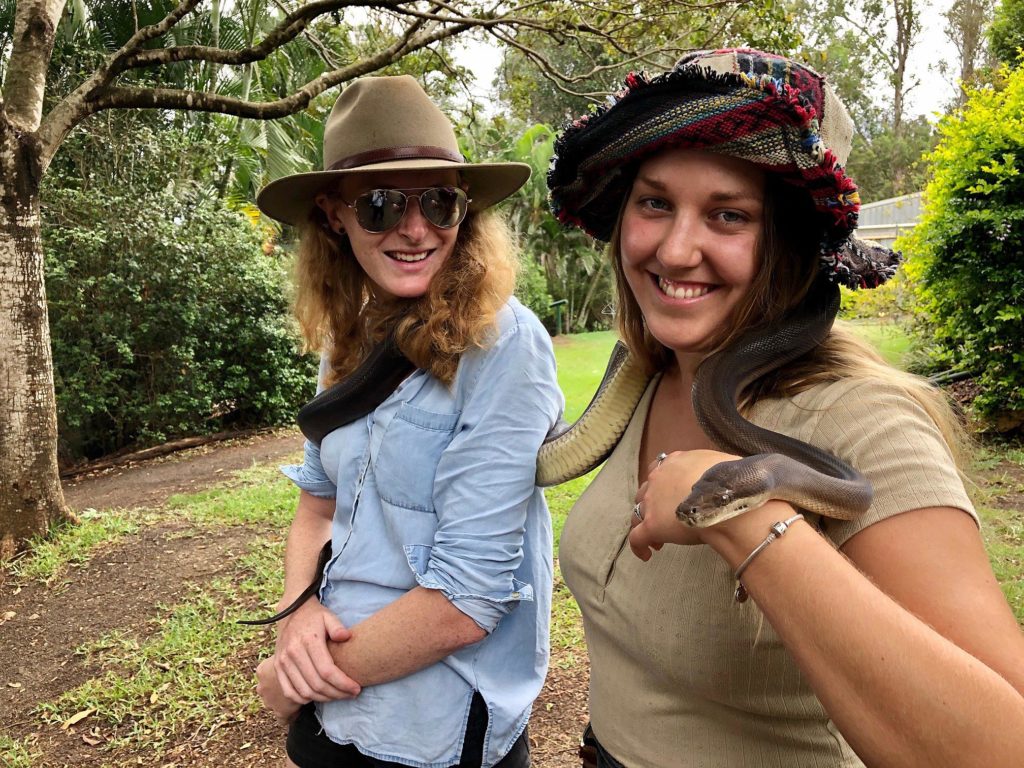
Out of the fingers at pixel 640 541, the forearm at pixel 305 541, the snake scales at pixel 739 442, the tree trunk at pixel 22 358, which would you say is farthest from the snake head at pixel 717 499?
the tree trunk at pixel 22 358

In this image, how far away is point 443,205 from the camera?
229 centimetres

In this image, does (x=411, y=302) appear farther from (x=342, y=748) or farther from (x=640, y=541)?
(x=342, y=748)

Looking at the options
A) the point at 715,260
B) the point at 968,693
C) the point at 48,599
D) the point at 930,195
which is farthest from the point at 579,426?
the point at 930,195

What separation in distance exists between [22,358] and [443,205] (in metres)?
5.08

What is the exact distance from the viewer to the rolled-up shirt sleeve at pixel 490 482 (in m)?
1.90

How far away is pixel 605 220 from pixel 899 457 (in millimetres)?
1052

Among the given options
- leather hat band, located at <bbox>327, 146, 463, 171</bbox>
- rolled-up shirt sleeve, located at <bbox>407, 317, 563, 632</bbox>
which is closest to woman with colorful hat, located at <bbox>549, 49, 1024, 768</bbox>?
rolled-up shirt sleeve, located at <bbox>407, 317, 563, 632</bbox>

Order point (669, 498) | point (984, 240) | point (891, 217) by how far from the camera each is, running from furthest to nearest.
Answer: point (891, 217)
point (984, 240)
point (669, 498)

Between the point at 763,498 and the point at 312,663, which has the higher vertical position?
the point at 763,498

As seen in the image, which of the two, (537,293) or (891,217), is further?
(891,217)

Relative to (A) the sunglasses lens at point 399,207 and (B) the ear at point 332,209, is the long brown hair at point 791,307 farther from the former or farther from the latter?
(B) the ear at point 332,209

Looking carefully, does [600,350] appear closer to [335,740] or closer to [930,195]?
[930,195]

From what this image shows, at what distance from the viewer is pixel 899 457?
1271 mm

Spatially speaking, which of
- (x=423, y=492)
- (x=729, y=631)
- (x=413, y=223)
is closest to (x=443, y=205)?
(x=413, y=223)
